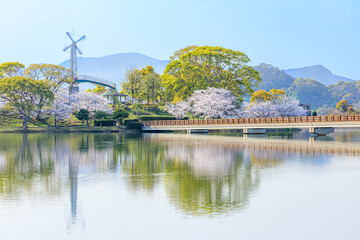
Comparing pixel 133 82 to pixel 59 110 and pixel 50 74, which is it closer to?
pixel 50 74

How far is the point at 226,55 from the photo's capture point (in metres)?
82.4

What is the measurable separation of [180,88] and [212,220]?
73.2 metres

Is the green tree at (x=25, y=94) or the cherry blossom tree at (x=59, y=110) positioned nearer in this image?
the green tree at (x=25, y=94)

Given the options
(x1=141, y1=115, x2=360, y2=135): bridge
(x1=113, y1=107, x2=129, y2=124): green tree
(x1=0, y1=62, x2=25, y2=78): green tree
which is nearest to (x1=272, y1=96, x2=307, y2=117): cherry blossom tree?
(x1=141, y1=115, x2=360, y2=135): bridge

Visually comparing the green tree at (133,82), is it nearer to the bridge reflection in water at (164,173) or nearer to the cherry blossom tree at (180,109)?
the cherry blossom tree at (180,109)

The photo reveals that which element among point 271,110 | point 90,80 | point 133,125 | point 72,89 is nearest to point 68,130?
point 133,125

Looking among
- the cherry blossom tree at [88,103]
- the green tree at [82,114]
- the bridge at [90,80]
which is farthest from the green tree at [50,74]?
the green tree at [82,114]

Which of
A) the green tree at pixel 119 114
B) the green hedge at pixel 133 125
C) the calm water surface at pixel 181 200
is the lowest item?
the calm water surface at pixel 181 200

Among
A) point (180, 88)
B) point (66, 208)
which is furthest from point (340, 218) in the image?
point (180, 88)

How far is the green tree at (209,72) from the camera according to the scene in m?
82.8

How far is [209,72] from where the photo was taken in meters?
84.9

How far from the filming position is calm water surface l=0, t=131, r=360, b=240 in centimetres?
1335

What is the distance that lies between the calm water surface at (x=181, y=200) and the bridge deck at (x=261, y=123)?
30.3 metres

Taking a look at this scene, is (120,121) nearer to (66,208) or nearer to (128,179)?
(128,179)
